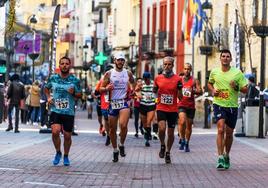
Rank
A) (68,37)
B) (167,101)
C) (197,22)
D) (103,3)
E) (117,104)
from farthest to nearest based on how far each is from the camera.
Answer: (68,37), (103,3), (197,22), (167,101), (117,104)

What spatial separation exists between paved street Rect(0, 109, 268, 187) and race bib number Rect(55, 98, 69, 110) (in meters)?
0.98

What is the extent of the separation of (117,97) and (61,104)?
62.0 inches

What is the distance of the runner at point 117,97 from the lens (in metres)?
18.2

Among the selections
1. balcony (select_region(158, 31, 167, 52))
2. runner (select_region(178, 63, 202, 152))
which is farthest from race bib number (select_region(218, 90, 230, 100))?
balcony (select_region(158, 31, 167, 52))

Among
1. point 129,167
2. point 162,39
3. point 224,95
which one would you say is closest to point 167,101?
point 224,95

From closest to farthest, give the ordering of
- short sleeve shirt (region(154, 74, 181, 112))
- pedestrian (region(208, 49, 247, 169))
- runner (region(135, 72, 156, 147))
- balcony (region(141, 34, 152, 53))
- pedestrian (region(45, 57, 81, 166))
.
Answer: pedestrian (region(208, 49, 247, 169))
pedestrian (region(45, 57, 81, 166))
short sleeve shirt (region(154, 74, 181, 112))
runner (region(135, 72, 156, 147))
balcony (region(141, 34, 152, 53))

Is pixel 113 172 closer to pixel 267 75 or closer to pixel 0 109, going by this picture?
pixel 0 109

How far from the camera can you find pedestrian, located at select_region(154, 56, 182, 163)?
18.3 meters

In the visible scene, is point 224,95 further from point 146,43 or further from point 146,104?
point 146,43

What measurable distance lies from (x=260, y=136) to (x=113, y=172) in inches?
498

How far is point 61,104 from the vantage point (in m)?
17.0

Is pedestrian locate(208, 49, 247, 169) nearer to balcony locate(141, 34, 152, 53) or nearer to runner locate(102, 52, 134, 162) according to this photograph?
runner locate(102, 52, 134, 162)

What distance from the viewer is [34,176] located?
1456cm

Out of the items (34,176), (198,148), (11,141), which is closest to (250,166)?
(34,176)
